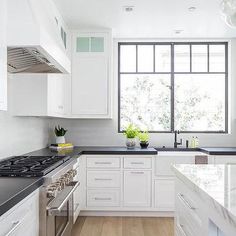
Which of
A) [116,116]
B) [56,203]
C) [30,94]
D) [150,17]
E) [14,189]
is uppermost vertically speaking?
[150,17]

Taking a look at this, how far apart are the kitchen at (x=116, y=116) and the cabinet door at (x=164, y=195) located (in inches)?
0.5

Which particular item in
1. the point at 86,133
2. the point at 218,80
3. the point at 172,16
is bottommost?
the point at 86,133

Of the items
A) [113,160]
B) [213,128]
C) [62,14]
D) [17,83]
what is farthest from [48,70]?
[213,128]

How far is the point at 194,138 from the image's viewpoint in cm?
488

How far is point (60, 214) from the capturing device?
2.53 metres

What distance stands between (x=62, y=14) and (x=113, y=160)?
6.35ft

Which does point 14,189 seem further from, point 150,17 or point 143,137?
point 143,137

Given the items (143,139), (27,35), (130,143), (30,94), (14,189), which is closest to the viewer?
(14,189)

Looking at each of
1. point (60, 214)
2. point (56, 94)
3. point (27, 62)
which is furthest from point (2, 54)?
point (56, 94)

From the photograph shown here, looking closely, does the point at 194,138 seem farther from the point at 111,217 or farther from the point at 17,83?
the point at 17,83

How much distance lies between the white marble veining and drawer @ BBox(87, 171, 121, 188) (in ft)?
6.51

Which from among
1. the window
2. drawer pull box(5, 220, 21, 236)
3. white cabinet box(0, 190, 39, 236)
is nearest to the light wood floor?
the window

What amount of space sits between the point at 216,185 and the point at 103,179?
A: 9.16 ft

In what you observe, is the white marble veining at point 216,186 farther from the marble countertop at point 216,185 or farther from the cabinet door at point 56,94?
the cabinet door at point 56,94
